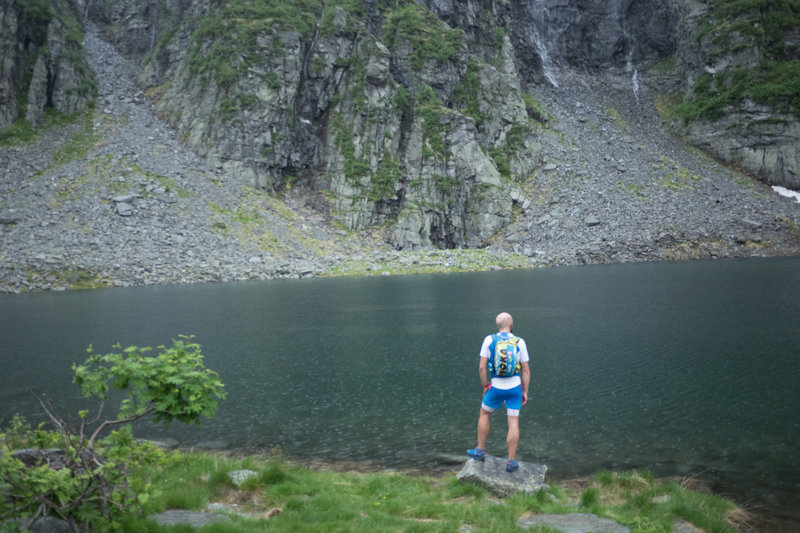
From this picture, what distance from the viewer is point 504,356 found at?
38.1ft

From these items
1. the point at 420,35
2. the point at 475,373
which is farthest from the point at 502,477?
the point at 420,35

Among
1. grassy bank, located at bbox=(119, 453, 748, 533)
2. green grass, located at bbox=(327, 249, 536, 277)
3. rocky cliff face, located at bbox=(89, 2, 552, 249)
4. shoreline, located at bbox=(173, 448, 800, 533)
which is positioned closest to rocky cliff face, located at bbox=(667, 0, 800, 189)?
rocky cliff face, located at bbox=(89, 2, 552, 249)

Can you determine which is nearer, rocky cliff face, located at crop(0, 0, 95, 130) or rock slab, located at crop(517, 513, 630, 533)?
rock slab, located at crop(517, 513, 630, 533)

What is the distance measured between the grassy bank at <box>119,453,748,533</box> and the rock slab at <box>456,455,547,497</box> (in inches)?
8.7

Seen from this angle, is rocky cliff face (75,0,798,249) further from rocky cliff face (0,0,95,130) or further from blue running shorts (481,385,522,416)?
blue running shorts (481,385,522,416)

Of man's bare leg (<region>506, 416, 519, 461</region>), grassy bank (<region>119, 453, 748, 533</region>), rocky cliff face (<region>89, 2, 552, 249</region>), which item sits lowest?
grassy bank (<region>119, 453, 748, 533</region>)

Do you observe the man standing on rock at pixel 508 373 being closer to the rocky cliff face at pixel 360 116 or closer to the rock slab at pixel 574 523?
the rock slab at pixel 574 523

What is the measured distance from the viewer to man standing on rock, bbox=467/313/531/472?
11609 millimetres

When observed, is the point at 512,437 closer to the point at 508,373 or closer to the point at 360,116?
the point at 508,373

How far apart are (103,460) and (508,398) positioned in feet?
26.6

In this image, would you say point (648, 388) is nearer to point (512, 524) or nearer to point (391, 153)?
point (512, 524)

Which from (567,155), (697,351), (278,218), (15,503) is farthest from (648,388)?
(567,155)

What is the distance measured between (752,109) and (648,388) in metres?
130

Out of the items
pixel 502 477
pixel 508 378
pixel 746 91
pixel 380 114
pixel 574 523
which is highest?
pixel 746 91
